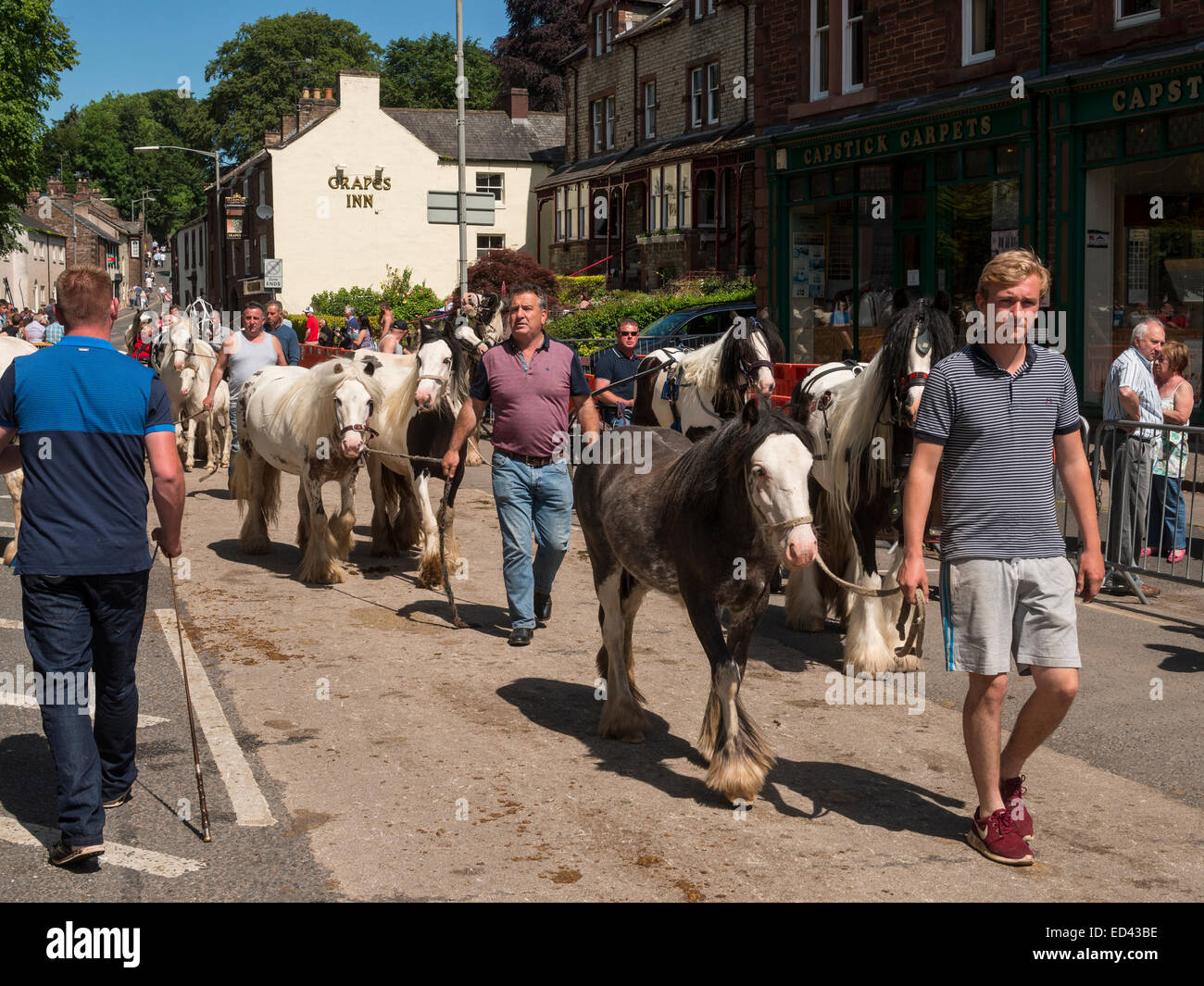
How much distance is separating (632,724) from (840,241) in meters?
18.0

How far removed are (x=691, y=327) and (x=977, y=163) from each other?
9.13 metres

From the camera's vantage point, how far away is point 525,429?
27.5 ft

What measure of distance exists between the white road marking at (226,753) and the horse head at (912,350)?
13.6 feet

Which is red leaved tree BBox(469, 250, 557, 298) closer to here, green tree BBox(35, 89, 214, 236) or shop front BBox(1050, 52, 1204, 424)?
shop front BBox(1050, 52, 1204, 424)

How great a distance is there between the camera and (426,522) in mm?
10523

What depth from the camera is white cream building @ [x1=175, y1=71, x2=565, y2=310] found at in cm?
5584

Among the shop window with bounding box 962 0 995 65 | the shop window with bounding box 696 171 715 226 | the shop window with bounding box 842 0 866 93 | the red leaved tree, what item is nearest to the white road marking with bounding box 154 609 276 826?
the shop window with bounding box 962 0 995 65

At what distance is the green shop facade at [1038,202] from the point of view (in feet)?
55.8

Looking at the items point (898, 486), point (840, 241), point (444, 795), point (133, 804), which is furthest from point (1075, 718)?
point (840, 241)

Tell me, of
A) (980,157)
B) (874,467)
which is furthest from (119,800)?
(980,157)

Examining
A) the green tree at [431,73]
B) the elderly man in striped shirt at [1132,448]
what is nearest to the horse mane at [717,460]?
the elderly man in striped shirt at [1132,448]

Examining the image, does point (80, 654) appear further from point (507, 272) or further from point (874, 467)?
point (507, 272)

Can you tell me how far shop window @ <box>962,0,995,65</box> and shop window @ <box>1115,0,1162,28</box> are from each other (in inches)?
94.1
